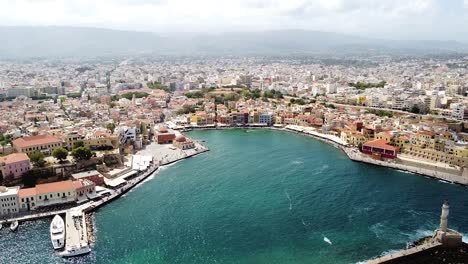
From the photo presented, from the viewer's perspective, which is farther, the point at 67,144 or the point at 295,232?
the point at 67,144

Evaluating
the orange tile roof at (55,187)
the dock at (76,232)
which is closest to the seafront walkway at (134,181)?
the dock at (76,232)

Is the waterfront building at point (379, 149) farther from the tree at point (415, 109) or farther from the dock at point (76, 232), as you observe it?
the dock at point (76, 232)

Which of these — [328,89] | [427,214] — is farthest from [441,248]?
[328,89]

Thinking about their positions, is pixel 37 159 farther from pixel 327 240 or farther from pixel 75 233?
pixel 327 240

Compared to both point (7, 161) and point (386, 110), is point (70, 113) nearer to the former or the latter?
point (7, 161)

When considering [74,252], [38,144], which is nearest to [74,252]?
[74,252]


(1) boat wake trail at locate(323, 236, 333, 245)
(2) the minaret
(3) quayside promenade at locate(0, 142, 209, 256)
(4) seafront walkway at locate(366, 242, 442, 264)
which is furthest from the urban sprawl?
(1) boat wake trail at locate(323, 236, 333, 245)
